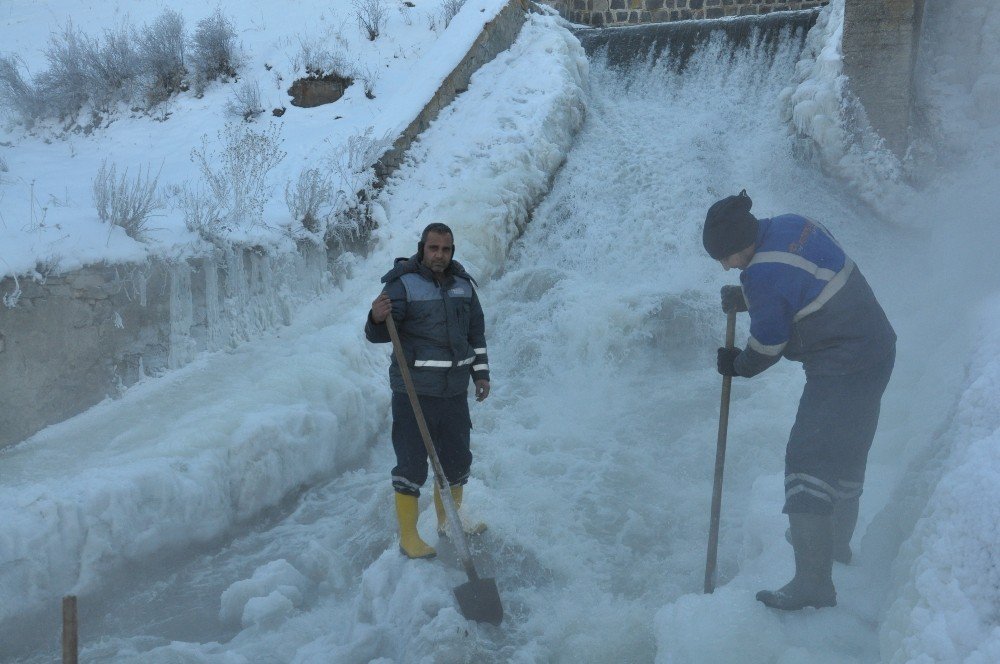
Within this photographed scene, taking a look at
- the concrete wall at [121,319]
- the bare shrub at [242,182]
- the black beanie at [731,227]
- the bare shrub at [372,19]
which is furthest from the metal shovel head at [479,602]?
the bare shrub at [372,19]

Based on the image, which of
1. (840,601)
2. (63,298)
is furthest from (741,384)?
(63,298)

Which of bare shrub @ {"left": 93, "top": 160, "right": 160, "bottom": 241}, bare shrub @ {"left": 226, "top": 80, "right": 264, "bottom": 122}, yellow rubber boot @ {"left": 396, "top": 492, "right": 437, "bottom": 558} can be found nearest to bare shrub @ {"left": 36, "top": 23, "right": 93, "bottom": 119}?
bare shrub @ {"left": 226, "top": 80, "right": 264, "bottom": 122}

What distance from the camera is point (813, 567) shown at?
3.17 metres

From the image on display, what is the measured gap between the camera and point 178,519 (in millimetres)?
4402

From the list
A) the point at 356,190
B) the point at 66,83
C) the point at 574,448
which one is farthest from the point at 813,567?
the point at 66,83

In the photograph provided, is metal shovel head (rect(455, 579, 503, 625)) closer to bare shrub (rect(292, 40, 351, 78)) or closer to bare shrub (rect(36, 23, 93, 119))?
bare shrub (rect(292, 40, 351, 78))

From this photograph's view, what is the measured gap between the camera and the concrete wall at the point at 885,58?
302 inches

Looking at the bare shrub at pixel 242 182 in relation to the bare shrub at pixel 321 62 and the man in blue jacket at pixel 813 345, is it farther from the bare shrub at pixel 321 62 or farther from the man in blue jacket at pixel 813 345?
the man in blue jacket at pixel 813 345

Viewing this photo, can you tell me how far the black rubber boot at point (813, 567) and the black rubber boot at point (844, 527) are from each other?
9.1 inches

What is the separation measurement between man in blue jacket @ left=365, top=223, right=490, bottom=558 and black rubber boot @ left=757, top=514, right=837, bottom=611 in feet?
5.51

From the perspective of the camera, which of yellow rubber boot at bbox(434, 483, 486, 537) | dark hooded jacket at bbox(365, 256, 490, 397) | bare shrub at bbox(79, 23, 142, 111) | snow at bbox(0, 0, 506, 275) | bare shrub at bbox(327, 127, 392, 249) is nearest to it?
dark hooded jacket at bbox(365, 256, 490, 397)

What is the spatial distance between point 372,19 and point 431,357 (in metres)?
8.73

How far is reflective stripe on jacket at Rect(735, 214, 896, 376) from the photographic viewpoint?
10.2 ft

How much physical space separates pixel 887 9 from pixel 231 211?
254 inches
